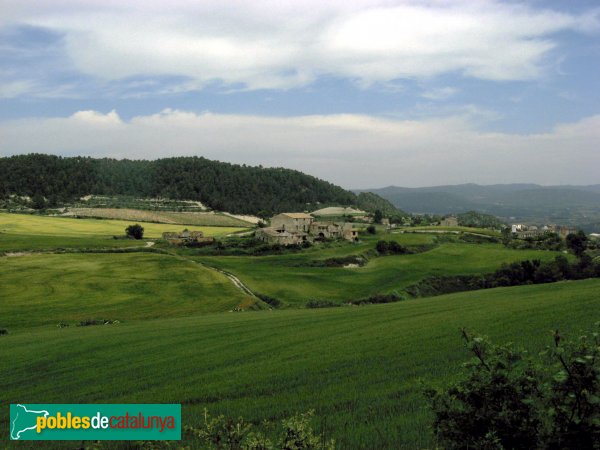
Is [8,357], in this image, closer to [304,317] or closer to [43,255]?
[304,317]

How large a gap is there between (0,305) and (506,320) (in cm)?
4966

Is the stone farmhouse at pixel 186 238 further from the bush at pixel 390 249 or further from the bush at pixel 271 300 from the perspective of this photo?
the bush at pixel 271 300

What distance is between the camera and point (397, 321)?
26000mm

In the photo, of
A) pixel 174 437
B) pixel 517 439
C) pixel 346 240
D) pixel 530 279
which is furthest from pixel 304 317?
pixel 346 240

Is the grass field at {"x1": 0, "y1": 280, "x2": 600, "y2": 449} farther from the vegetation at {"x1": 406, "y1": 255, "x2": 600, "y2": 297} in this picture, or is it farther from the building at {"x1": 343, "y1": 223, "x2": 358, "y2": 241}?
the building at {"x1": 343, "y1": 223, "x2": 358, "y2": 241}

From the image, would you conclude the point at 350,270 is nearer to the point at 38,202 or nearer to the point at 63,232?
the point at 63,232

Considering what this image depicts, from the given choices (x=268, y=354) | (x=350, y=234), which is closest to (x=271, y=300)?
(x=268, y=354)

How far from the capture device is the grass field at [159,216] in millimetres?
159625

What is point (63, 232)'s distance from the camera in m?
118

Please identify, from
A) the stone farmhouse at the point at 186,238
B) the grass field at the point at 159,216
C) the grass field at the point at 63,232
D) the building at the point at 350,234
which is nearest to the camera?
the grass field at the point at 63,232

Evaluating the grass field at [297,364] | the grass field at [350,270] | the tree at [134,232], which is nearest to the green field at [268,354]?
the grass field at [297,364]
